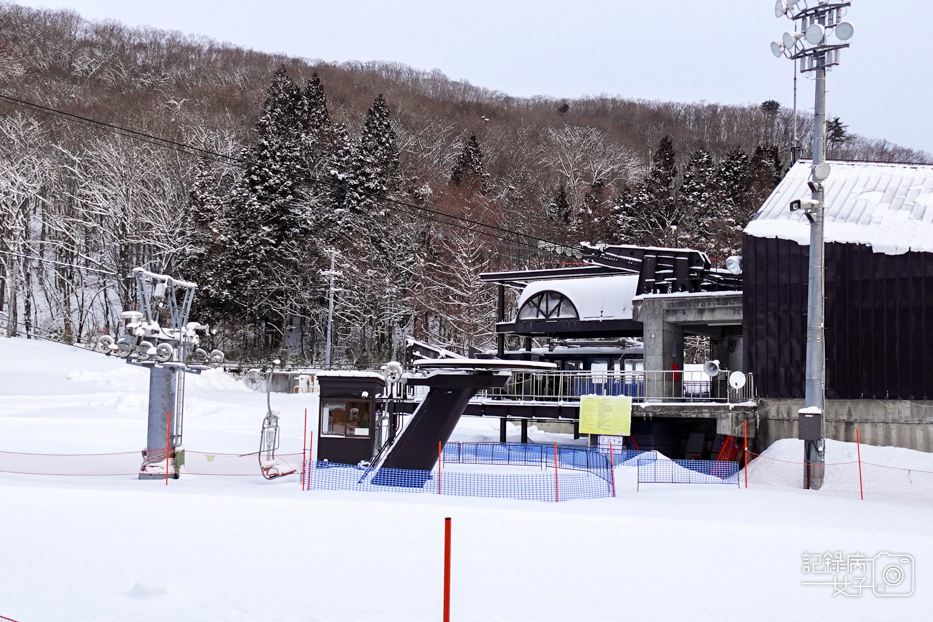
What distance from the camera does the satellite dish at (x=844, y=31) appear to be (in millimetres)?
20953

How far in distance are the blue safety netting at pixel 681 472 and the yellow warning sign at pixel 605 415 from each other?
1.34 metres

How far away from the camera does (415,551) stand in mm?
11727

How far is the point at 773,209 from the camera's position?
28.3m

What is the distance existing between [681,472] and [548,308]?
12723mm

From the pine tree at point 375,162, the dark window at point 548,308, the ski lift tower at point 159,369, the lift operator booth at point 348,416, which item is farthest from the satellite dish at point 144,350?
the pine tree at point 375,162

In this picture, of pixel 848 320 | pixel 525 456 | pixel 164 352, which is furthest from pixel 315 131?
pixel 848 320

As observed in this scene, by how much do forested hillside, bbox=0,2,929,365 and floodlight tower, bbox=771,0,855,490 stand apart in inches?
1264

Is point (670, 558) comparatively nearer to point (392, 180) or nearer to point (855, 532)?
point (855, 532)

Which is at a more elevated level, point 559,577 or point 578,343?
point 578,343

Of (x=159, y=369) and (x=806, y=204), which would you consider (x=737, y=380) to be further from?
(x=159, y=369)

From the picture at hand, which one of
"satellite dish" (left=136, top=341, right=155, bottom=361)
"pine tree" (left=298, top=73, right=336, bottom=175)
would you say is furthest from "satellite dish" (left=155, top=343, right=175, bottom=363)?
"pine tree" (left=298, top=73, right=336, bottom=175)

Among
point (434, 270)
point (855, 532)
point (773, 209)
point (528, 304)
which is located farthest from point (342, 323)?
point (855, 532)

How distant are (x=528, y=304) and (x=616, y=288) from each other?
3.79 metres

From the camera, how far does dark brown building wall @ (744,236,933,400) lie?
81.4 feet
